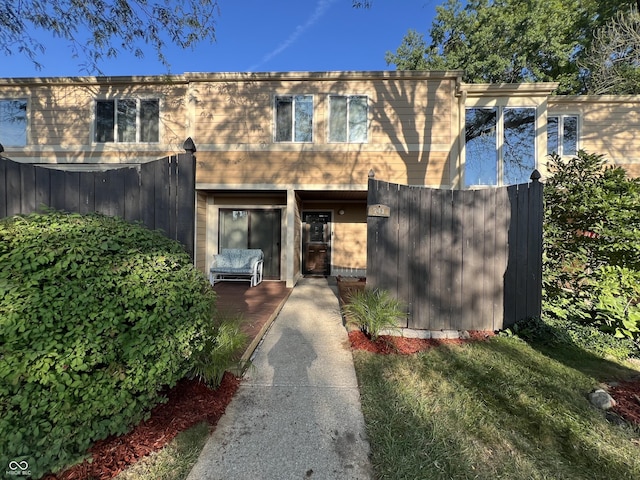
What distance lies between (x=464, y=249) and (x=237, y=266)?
589cm

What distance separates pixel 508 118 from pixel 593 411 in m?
7.69

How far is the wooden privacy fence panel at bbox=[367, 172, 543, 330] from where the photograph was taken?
4.21 metres

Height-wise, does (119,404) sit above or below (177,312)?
below

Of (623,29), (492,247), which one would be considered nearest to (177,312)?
(492,247)

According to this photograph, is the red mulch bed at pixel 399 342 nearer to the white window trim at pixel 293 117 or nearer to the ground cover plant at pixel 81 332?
the ground cover plant at pixel 81 332

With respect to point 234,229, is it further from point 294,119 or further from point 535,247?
point 535,247

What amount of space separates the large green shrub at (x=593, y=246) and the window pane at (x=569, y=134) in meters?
5.86

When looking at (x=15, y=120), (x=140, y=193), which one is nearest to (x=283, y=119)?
(x=140, y=193)

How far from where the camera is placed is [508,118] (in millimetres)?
7828

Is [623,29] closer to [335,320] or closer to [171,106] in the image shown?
[335,320]

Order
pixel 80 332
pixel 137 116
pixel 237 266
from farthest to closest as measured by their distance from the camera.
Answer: pixel 237 266
pixel 137 116
pixel 80 332

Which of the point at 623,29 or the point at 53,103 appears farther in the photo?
the point at 623,29

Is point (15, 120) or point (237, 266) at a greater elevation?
point (15, 120)

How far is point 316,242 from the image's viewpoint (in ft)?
32.4
